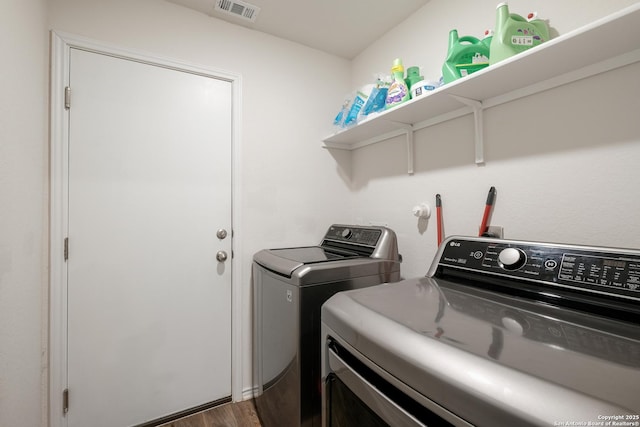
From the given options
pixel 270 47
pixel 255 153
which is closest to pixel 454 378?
pixel 255 153

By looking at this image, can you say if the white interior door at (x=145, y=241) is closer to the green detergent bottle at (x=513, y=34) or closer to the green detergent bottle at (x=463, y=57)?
the green detergent bottle at (x=463, y=57)

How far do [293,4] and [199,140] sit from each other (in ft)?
3.27

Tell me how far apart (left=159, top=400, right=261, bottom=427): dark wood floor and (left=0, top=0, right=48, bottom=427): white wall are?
2.30 feet

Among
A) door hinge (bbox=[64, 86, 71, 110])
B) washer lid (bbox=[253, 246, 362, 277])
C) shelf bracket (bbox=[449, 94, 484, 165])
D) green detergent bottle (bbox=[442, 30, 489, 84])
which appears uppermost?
green detergent bottle (bbox=[442, 30, 489, 84])

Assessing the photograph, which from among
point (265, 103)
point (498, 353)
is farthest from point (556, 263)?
point (265, 103)

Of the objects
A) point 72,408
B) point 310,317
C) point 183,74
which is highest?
point 183,74

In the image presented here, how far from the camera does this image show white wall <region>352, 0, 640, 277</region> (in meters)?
0.95

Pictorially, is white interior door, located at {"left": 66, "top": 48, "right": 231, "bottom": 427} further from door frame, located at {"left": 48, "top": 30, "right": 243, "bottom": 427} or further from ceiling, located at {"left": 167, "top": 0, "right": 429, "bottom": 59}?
ceiling, located at {"left": 167, "top": 0, "right": 429, "bottom": 59}

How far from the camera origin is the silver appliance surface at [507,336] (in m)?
0.42

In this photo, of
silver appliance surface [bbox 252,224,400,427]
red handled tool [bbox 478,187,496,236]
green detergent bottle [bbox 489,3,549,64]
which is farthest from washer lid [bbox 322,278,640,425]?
green detergent bottle [bbox 489,3,549,64]

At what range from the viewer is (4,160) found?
37.6 inches

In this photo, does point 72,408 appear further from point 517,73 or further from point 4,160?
point 517,73

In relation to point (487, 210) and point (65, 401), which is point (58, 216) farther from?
point (487, 210)

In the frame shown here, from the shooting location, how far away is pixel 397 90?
147 centimetres
